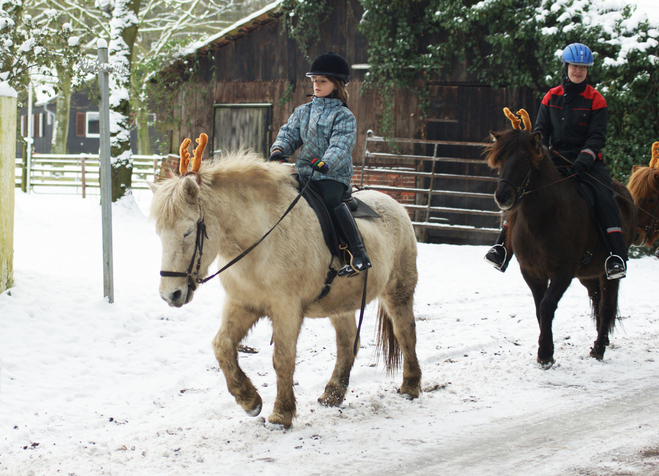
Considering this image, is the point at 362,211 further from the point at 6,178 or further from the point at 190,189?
the point at 6,178

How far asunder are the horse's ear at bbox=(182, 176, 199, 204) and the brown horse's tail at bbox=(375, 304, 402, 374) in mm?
2168

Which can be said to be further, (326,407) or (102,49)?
(102,49)

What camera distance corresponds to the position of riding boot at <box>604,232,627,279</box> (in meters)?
5.47

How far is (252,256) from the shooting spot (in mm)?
3818

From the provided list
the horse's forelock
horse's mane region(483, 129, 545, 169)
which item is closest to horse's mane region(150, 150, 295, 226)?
the horse's forelock

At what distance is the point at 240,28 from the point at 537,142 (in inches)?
422

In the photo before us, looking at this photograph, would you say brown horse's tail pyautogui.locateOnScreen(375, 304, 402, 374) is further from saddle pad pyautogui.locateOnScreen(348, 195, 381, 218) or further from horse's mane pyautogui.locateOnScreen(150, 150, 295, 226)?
horse's mane pyautogui.locateOnScreen(150, 150, 295, 226)

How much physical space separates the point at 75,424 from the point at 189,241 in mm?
1568

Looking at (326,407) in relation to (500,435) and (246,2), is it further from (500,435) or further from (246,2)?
(246,2)

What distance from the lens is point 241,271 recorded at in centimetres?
383

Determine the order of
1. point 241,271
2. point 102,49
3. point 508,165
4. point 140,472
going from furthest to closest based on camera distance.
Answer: point 102,49 → point 508,165 → point 241,271 → point 140,472

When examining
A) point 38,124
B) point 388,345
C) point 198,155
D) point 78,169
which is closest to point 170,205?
point 198,155

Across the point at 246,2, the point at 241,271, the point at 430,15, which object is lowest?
the point at 241,271

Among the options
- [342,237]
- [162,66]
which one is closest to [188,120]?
[162,66]
